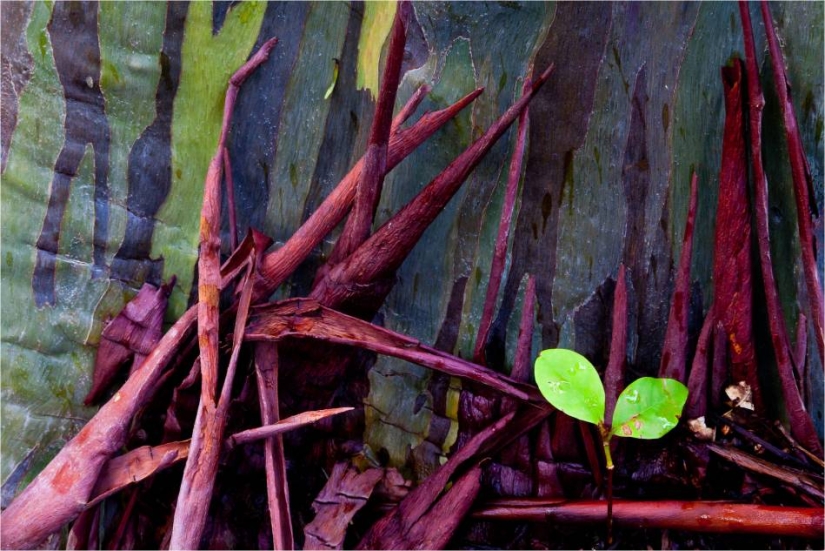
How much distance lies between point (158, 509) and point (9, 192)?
483 millimetres

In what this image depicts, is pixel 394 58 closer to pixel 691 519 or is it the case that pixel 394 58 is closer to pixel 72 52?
pixel 72 52

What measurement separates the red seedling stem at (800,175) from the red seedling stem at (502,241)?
316mm

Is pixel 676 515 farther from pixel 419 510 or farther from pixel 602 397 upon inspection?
pixel 419 510

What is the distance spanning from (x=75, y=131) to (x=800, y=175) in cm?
97

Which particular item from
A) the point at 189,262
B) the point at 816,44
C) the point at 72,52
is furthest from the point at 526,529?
the point at 72,52

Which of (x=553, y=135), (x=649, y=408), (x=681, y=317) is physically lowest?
(x=649, y=408)

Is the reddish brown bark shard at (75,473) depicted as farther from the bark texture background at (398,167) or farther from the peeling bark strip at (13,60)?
the peeling bark strip at (13,60)

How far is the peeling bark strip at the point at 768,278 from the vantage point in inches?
32.5

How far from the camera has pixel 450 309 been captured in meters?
0.92

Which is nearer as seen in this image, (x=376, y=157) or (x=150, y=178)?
(x=376, y=157)

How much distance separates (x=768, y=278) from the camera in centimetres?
83

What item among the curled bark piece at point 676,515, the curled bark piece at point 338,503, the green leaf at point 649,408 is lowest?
the curled bark piece at point 338,503

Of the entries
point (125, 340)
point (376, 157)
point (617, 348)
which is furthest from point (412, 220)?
point (125, 340)

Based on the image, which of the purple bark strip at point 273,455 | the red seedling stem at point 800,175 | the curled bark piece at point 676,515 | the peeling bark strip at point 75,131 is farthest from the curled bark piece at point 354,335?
the red seedling stem at point 800,175
